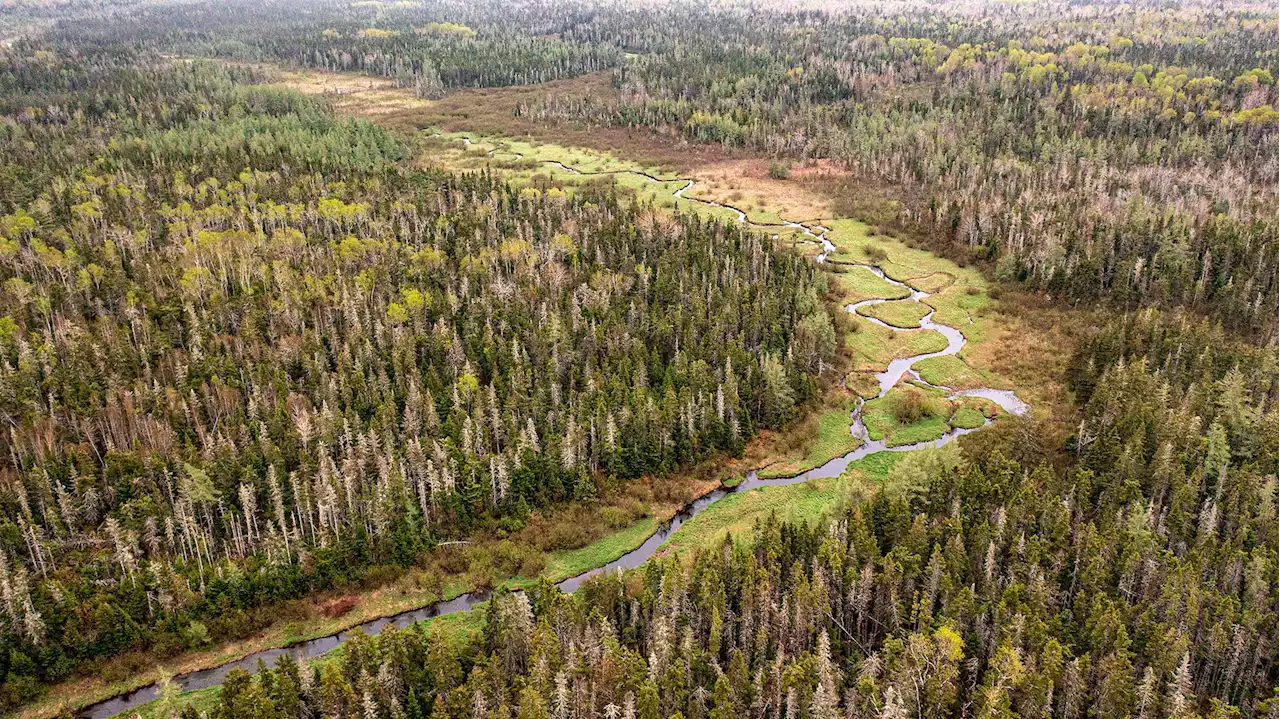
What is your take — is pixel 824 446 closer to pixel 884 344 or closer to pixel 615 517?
pixel 615 517

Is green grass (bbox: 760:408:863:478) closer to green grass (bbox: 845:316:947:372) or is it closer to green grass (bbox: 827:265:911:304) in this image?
green grass (bbox: 845:316:947:372)

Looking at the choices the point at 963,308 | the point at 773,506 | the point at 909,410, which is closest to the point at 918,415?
the point at 909,410

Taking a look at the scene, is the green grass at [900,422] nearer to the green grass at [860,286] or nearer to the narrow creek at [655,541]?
the narrow creek at [655,541]

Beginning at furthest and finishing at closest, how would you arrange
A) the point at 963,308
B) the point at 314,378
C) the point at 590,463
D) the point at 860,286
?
the point at 860,286 → the point at 963,308 → the point at 314,378 → the point at 590,463

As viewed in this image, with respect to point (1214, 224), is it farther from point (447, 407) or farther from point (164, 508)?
point (164, 508)

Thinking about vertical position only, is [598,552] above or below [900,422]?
below

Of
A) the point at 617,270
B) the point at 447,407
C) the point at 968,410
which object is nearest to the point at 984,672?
the point at 968,410

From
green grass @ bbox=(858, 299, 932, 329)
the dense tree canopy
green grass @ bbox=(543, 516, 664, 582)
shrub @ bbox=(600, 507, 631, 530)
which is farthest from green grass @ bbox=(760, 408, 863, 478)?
green grass @ bbox=(858, 299, 932, 329)
